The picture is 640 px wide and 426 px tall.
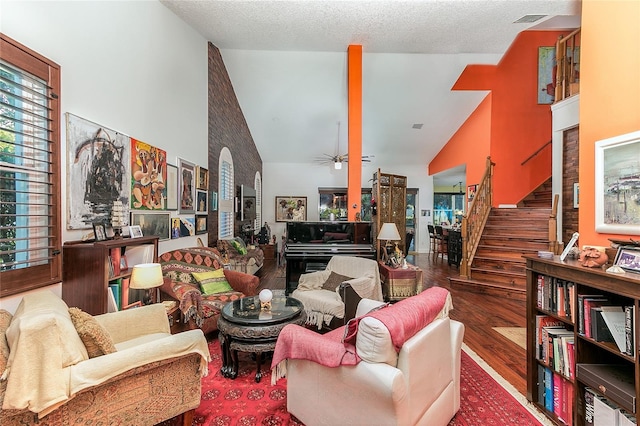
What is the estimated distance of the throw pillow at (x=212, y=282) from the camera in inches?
129

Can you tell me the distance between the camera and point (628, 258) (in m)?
1.57

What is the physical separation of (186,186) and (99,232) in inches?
71.9

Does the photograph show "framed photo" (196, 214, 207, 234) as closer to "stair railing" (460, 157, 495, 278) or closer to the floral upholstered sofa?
the floral upholstered sofa

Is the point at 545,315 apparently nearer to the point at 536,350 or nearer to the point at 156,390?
the point at 536,350

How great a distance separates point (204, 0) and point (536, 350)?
196 inches

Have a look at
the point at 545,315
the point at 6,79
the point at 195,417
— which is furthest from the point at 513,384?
the point at 6,79

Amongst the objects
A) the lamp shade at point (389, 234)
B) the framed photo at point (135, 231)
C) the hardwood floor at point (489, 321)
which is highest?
the framed photo at point (135, 231)

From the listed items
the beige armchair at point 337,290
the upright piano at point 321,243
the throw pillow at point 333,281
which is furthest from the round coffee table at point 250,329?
the upright piano at point 321,243

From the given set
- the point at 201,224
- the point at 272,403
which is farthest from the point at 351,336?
the point at 201,224

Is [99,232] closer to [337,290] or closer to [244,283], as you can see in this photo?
[244,283]

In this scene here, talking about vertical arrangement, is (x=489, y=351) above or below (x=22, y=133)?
below

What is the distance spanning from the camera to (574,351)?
178cm

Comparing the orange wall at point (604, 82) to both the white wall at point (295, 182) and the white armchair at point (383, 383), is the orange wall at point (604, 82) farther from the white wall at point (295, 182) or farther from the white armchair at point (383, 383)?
the white wall at point (295, 182)

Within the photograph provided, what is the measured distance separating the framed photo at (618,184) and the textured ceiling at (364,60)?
2.69 metres
